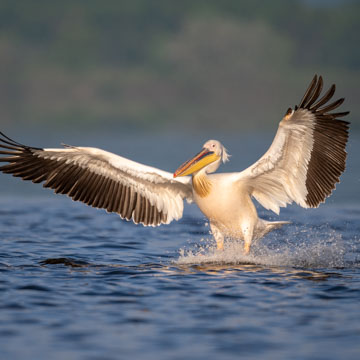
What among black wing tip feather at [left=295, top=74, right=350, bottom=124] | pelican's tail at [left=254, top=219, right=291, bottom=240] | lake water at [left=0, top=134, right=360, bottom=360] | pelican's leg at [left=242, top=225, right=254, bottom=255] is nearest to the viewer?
lake water at [left=0, top=134, right=360, bottom=360]

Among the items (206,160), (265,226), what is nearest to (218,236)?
(265,226)

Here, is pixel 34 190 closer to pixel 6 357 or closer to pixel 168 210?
pixel 168 210

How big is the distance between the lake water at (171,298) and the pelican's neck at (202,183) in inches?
30.5

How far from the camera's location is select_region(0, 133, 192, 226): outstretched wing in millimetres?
8820

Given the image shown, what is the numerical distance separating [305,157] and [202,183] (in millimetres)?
1229

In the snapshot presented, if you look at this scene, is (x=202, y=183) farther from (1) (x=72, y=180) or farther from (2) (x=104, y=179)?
(1) (x=72, y=180)

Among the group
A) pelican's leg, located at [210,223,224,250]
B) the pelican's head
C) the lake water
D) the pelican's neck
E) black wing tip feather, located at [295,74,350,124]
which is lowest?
the lake water

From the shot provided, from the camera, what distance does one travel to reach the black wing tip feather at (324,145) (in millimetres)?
7629

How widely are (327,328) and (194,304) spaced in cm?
130

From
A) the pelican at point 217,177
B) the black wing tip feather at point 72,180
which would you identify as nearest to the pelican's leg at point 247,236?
the pelican at point 217,177

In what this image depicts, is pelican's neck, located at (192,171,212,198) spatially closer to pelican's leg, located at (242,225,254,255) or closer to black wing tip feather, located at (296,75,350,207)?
pelican's leg, located at (242,225,254,255)

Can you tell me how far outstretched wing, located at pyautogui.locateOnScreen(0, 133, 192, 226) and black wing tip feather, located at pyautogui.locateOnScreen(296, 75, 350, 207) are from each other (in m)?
1.55

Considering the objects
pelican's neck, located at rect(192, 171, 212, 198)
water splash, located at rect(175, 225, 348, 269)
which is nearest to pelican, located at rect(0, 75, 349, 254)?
pelican's neck, located at rect(192, 171, 212, 198)

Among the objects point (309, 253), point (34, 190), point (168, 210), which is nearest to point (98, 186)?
point (168, 210)
